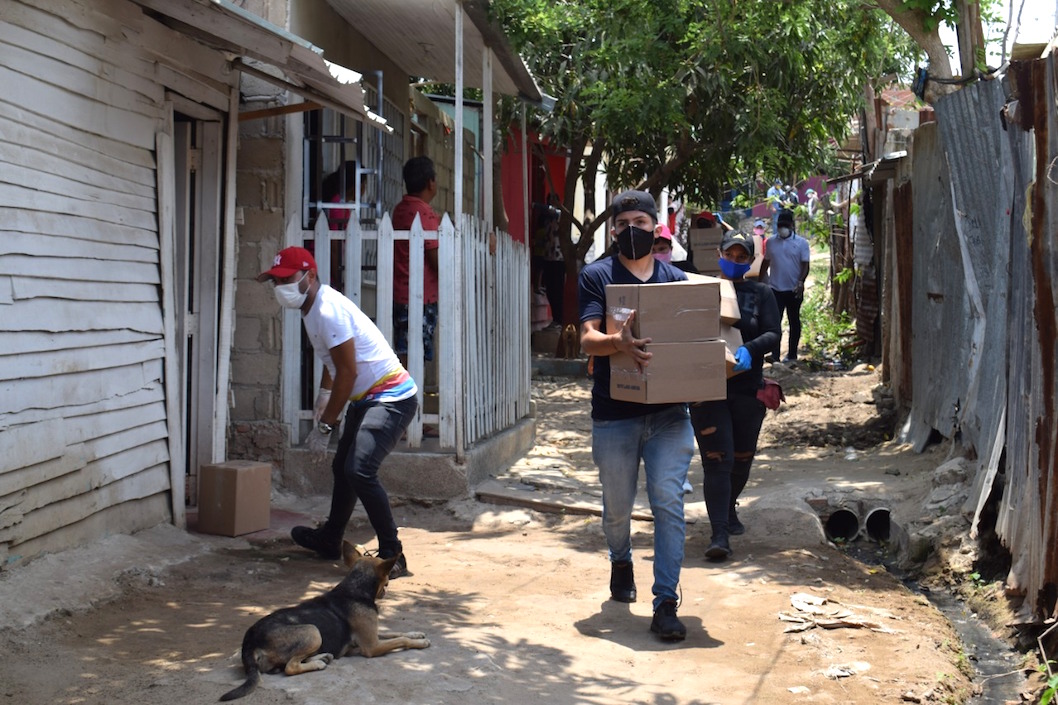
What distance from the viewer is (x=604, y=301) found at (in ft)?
16.6

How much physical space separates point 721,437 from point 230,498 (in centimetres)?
276

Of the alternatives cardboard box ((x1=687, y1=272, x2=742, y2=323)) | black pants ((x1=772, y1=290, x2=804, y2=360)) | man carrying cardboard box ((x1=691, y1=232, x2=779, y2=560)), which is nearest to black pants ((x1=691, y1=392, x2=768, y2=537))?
man carrying cardboard box ((x1=691, y1=232, x2=779, y2=560))

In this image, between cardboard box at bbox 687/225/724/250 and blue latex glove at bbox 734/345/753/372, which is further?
cardboard box at bbox 687/225/724/250

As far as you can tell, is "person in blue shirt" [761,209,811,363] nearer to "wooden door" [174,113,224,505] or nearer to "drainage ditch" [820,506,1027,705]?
"drainage ditch" [820,506,1027,705]

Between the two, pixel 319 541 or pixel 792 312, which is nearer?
pixel 319 541

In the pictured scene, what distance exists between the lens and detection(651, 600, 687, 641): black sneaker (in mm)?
4875

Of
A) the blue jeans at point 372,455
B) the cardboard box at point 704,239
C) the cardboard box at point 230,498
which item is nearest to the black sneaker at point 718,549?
the blue jeans at point 372,455

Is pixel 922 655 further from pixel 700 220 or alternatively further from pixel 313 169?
pixel 700 220

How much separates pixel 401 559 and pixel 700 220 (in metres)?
5.98

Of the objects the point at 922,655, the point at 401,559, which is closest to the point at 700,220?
the point at 401,559

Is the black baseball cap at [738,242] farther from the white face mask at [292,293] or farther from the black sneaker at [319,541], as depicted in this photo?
the black sneaker at [319,541]

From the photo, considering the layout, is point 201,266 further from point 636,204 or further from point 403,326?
point 636,204

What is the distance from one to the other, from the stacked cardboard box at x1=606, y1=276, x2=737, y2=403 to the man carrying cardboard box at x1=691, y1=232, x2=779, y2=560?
53.3 inches

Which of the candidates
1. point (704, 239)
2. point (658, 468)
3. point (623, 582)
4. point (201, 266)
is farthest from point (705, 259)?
point (658, 468)
